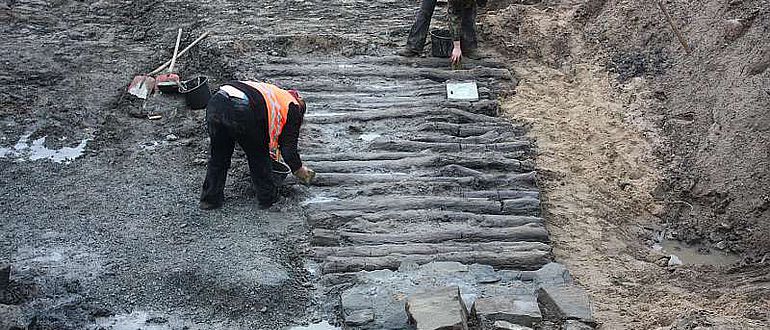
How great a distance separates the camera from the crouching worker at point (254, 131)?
7141mm

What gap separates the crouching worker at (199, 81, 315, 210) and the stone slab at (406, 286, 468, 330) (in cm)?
206

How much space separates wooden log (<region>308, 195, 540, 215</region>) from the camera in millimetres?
7793

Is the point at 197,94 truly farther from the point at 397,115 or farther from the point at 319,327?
the point at 319,327

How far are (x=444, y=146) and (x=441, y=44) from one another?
2.32m

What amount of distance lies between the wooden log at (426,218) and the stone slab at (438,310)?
1.58 m

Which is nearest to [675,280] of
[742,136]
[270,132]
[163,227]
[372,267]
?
[742,136]

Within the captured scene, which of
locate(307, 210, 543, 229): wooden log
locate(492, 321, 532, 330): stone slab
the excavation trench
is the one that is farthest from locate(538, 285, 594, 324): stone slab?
locate(307, 210, 543, 229): wooden log

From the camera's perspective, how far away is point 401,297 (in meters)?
6.36

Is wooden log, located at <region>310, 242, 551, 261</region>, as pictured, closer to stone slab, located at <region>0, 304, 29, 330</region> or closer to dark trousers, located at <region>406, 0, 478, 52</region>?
stone slab, located at <region>0, 304, 29, 330</region>

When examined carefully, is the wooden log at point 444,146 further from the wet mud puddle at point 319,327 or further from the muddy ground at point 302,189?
the wet mud puddle at point 319,327

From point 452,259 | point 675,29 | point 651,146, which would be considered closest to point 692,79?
point 675,29

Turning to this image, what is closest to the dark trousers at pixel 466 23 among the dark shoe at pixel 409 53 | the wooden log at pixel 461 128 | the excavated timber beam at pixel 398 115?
the dark shoe at pixel 409 53

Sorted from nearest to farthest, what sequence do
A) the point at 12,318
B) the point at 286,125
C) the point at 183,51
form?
1. the point at 12,318
2. the point at 286,125
3. the point at 183,51

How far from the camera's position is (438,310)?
226 inches
